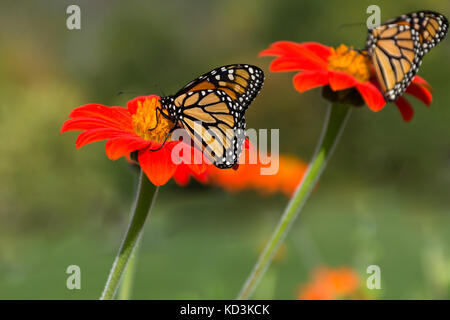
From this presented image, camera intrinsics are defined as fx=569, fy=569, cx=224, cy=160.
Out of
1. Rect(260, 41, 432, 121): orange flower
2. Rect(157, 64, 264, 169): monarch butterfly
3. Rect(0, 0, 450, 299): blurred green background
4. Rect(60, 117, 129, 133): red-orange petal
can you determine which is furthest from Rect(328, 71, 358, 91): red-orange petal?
Rect(0, 0, 450, 299): blurred green background

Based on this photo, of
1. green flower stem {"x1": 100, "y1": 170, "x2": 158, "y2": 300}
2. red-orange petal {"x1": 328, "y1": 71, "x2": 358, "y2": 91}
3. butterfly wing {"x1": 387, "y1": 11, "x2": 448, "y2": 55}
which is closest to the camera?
green flower stem {"x1": 100, "y1": 170, "x2": 158, "y2": 300}

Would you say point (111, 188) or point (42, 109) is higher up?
point (42, 109)

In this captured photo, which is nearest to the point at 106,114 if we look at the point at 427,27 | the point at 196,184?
the point at 427,27

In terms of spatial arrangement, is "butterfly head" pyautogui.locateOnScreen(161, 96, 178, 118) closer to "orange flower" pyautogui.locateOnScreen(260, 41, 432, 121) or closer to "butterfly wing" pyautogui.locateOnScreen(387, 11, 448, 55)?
"orange flower" pyautogui.locateOnScreen(260, 41, 432, 121)
